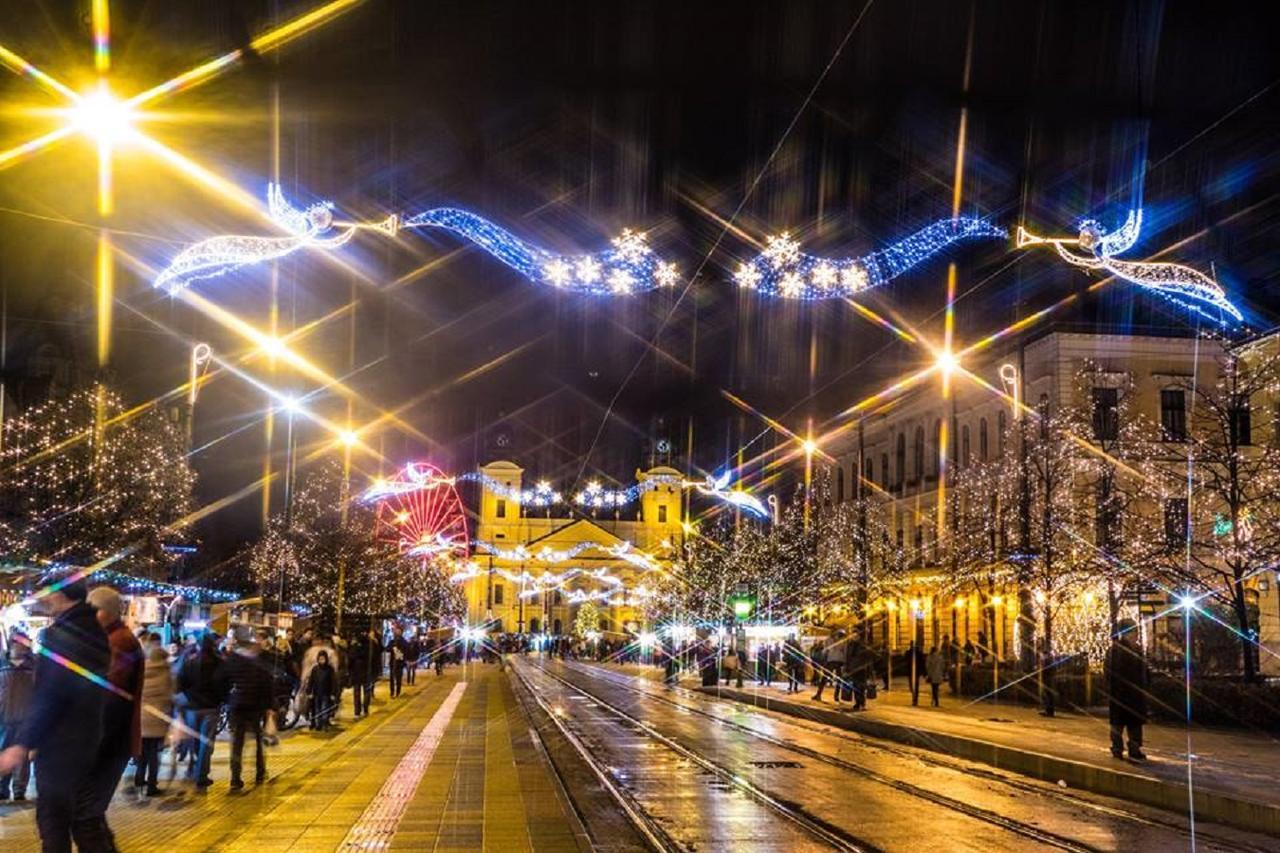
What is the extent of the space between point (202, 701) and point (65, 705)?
28.0 feet

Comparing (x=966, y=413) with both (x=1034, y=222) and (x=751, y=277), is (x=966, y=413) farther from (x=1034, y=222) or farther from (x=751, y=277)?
(x=751, y=277)

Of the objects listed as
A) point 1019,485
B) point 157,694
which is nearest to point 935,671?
point 1019,485

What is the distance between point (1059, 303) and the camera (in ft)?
A: 175

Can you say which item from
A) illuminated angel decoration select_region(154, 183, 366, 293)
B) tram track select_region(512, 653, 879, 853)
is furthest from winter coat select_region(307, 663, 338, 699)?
illuminated angel decoration select_region(154, 183, 366, 293)

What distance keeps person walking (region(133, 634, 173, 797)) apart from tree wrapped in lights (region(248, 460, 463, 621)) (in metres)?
23.5

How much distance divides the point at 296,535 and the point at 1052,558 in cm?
2171

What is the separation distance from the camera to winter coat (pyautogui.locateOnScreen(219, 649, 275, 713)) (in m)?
15.4

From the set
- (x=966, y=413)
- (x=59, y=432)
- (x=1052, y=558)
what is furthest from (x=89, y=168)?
(x=966, y=413)

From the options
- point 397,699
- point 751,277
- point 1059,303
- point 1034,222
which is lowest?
point 397,699

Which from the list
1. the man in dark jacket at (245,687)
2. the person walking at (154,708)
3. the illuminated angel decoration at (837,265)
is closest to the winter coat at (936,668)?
the illuminated angel decoration at (837,265)

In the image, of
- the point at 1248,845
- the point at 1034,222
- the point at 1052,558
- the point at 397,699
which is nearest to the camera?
the point at 1248,845

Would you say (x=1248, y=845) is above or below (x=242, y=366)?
below

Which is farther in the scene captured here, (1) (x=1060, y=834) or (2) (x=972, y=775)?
(2) (x=972, y=775)

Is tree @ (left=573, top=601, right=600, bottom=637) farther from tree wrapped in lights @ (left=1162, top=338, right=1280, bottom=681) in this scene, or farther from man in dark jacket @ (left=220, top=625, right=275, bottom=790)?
man in dark jacket @ (left=220, top=625, right=275, bottom=790)
